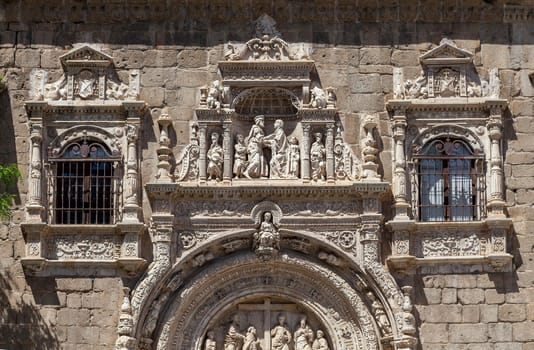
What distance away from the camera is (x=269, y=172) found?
2233 cm

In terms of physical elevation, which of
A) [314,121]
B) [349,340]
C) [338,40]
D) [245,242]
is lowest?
[349,340]

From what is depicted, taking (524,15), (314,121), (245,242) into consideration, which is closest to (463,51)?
(524,15)

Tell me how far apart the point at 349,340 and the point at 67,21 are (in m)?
6.71

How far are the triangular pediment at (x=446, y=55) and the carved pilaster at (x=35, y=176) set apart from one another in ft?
19.9

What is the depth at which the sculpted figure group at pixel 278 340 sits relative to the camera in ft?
72.5

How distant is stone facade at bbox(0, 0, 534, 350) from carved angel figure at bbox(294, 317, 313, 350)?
2 centimetres

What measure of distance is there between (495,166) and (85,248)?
6388mm

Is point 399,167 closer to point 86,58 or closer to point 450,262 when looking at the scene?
point 450,262

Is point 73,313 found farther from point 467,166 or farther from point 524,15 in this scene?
point 524,15

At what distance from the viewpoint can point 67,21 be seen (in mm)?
22969

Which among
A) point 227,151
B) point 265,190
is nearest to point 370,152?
point 265,190

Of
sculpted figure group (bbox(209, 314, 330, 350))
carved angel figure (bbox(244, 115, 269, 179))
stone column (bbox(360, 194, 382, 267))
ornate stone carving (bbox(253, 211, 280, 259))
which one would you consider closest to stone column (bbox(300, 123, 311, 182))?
carved angel figure (bbox(244, 115, 269, 179))

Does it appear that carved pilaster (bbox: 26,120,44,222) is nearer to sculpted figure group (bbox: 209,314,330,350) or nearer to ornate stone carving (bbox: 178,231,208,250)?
ornate stone carving (bbox: 178,231,208,250)

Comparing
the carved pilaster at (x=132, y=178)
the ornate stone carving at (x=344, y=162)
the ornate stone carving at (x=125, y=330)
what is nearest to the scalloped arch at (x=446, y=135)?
the ornate stone carving at (x=344, y=162)
